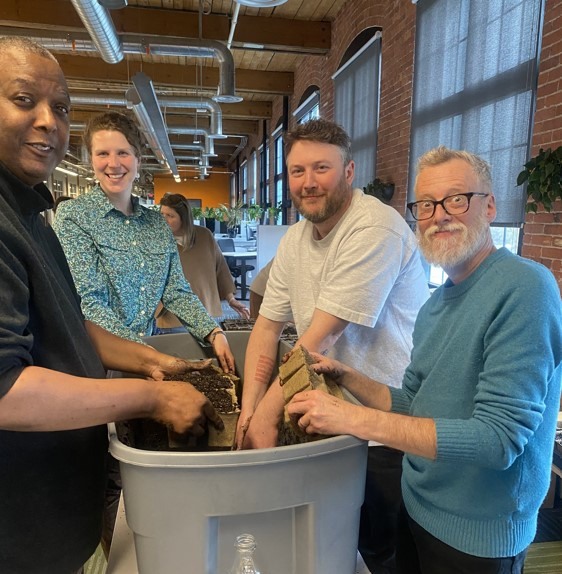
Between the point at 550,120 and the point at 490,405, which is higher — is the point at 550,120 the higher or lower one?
the higher one

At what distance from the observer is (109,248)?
1.43 metres

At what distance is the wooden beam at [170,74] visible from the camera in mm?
6500

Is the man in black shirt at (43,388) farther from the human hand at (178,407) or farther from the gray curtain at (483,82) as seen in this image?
the gray curtain at (483,82)

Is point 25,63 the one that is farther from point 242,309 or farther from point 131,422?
point 242,309

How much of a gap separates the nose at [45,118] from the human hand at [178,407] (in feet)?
1.48

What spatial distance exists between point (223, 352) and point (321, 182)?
52 centimetres

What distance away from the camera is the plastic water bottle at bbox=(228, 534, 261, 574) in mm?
642

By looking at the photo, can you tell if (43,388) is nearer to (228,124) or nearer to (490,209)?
(490,209)

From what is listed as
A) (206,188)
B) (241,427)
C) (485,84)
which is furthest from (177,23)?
(206,188)

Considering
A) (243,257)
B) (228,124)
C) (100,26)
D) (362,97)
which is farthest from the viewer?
(228,124)

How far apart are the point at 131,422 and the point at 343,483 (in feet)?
1.30

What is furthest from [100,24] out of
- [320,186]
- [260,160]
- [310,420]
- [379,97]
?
[260,160]

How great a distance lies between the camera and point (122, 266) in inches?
56.4

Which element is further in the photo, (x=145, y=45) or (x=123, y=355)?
(x=145, y=45)
